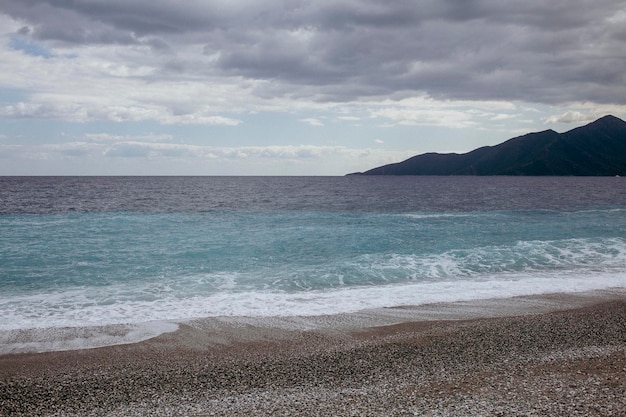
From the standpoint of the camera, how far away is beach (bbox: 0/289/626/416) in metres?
7.56

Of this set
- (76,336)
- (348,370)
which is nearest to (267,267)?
(76,336)

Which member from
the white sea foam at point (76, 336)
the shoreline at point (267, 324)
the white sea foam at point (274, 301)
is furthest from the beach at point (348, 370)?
the white sea foam at point (274, 301)

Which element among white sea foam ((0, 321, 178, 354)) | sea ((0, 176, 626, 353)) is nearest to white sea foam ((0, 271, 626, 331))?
sea ((0, 176, 626, 353))

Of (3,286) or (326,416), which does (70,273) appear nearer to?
(3,286)

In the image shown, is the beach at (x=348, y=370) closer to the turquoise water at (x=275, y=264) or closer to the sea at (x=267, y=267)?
the sea at (x=267, y=267)

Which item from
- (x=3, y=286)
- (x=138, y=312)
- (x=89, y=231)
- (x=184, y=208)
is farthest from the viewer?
(x=184, y=208)

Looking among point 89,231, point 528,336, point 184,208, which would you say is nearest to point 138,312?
point 528,336

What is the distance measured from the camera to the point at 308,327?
12594 mm

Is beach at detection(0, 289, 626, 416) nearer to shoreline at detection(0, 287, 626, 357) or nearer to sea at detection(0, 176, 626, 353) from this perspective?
shoreline at detection(0, 287, 626, 357)

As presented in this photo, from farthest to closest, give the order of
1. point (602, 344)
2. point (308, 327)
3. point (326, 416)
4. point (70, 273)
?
point (70, 273) → point (308, 327) → point (602, 344) → point (326, 416)

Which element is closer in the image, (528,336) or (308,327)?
(528,336)

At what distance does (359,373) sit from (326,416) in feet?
6.78

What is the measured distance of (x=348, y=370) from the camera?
30.1 feet

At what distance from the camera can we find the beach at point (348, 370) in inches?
298
